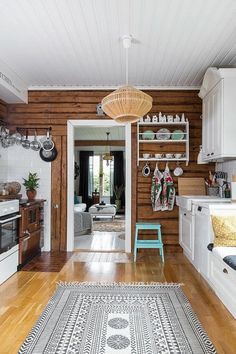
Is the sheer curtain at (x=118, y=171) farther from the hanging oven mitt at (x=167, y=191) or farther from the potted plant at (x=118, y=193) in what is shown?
the hanging oven mitt at (x=167, y=191)

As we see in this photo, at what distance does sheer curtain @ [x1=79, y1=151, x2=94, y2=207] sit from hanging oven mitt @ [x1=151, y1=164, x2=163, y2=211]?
6.63 metres

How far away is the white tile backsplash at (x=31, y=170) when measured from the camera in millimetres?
5195

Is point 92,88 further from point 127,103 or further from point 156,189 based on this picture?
point 127,103

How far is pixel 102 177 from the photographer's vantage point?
11.6 meters

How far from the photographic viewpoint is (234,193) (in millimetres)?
3994

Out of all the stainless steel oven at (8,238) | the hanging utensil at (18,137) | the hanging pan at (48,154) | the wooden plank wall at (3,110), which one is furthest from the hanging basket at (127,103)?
the wooden plank wall at (3,110)

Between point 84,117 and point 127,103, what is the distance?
2.29 m

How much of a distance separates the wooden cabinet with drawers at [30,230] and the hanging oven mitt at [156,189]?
1812 millimetres

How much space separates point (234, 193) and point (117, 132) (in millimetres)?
5609

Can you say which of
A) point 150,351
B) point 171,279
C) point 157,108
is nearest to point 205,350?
point 150,351

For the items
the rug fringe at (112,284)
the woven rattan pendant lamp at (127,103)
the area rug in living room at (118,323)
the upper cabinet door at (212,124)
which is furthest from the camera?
the upper cabinet door at (212,124)

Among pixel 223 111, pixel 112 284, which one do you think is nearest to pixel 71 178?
pixel 112 284

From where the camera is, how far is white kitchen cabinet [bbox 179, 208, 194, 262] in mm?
4209

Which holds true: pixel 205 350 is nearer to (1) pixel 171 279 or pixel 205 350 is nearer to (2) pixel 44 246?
(1) pixel 171 279
